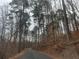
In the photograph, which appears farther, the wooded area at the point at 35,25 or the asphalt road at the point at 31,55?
the wooded area at the point at 35,25

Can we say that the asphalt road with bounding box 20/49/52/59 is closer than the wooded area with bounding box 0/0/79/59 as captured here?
Yes

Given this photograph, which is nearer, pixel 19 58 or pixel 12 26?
pixel 19 58

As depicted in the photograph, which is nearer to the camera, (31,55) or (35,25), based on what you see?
(31,55)

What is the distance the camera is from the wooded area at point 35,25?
2675 centimetres

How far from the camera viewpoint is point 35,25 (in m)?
29.8

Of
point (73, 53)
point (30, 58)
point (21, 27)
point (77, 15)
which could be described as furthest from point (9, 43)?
point (30, 58)

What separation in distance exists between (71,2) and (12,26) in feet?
43.2

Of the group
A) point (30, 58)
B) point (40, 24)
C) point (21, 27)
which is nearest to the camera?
point (30, 58)

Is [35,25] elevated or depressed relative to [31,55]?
elevated

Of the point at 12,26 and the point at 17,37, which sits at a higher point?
the point at 12,26

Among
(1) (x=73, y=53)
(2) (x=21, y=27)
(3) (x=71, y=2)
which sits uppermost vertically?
(3) (x=71, y=2)

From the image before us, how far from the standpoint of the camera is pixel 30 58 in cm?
1077

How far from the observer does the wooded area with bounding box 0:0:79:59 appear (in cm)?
2675

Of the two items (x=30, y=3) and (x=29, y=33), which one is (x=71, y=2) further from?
(x=29, y=33)
